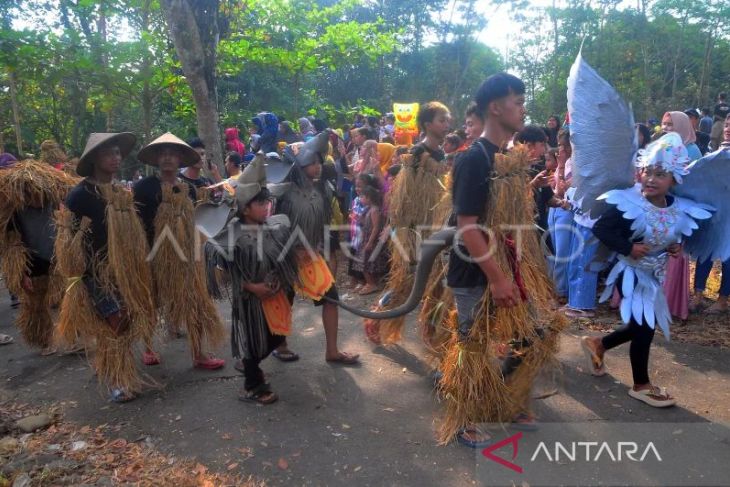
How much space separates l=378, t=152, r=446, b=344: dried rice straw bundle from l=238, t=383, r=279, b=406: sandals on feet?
40.0 inches

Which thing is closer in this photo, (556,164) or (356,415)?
(356,415)

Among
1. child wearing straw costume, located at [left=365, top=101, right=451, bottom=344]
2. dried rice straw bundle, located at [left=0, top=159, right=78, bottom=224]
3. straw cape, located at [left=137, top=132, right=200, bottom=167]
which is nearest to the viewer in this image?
straw cape, located at [left=137, top=132, right=200, bottom=167]

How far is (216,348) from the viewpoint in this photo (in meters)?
4.11

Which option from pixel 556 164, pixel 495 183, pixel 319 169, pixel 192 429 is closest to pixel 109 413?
pixel 192 429

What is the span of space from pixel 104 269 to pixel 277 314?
48.1 inches

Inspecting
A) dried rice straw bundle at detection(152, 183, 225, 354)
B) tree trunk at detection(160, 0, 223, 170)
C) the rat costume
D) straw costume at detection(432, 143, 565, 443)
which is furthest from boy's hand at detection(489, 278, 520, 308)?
tree trunk at detection(160, 0, 223, 170)

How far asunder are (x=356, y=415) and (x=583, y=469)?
4.32ft

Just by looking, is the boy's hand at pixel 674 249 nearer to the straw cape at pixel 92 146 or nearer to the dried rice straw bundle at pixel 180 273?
the dried rice straw bundle at pixel 180 273

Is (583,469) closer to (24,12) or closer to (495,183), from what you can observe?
(495,183)

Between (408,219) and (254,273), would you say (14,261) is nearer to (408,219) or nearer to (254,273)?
(254,273)

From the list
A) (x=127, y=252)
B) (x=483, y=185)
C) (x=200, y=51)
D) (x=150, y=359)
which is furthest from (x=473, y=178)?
(x=200, y=51)

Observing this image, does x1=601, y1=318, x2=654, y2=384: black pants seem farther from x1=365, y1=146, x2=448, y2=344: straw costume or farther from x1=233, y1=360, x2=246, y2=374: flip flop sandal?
x1=233, y1=360, x2=246, y2=374: flip flop sandal

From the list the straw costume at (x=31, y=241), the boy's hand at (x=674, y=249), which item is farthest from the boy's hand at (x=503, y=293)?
the straw costume at (x=31, y=241)

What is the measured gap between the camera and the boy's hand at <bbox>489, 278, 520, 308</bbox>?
2.46 meters
